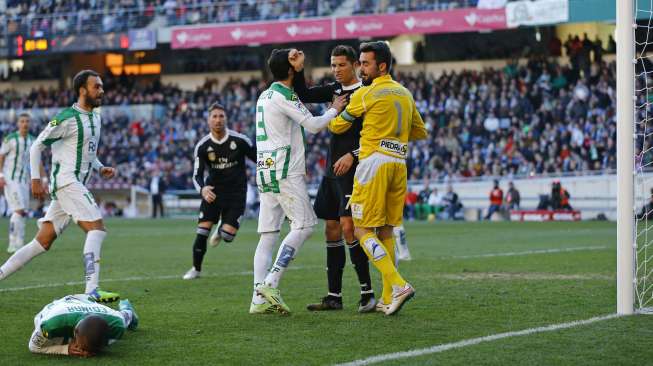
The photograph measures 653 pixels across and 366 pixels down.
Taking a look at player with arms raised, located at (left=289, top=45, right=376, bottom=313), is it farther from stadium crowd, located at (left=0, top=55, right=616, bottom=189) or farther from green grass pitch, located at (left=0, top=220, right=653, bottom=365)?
stadium crowd, located at (left=0, top=55, right=616, bottom=189)

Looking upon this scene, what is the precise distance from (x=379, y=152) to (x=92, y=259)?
3.15 meters

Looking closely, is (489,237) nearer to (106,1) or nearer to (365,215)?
(365,215)

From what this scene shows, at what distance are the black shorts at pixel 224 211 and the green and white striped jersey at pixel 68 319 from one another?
6794mm

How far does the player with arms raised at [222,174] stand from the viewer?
13.9m

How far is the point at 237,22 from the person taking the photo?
4666cm

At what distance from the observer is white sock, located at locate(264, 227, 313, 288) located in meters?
9.17

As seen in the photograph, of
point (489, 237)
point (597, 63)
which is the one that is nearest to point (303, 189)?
point (489, 237)

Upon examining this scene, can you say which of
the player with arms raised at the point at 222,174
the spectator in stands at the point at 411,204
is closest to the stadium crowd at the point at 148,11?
the spectator in stands at the point at 411,204

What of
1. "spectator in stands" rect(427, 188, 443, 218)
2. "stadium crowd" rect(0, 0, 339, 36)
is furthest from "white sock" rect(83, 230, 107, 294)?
"stadium crowd" rect(0, 0, 339, 36)

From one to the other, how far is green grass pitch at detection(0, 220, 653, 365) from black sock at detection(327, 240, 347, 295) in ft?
1.13

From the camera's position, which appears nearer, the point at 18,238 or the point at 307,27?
the point at 18,238

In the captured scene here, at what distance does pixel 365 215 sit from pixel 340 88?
130 cm

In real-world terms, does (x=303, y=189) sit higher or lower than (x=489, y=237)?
higher

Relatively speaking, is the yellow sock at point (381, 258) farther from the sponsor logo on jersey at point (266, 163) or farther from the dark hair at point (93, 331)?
the dark hair at point (93, 331)
